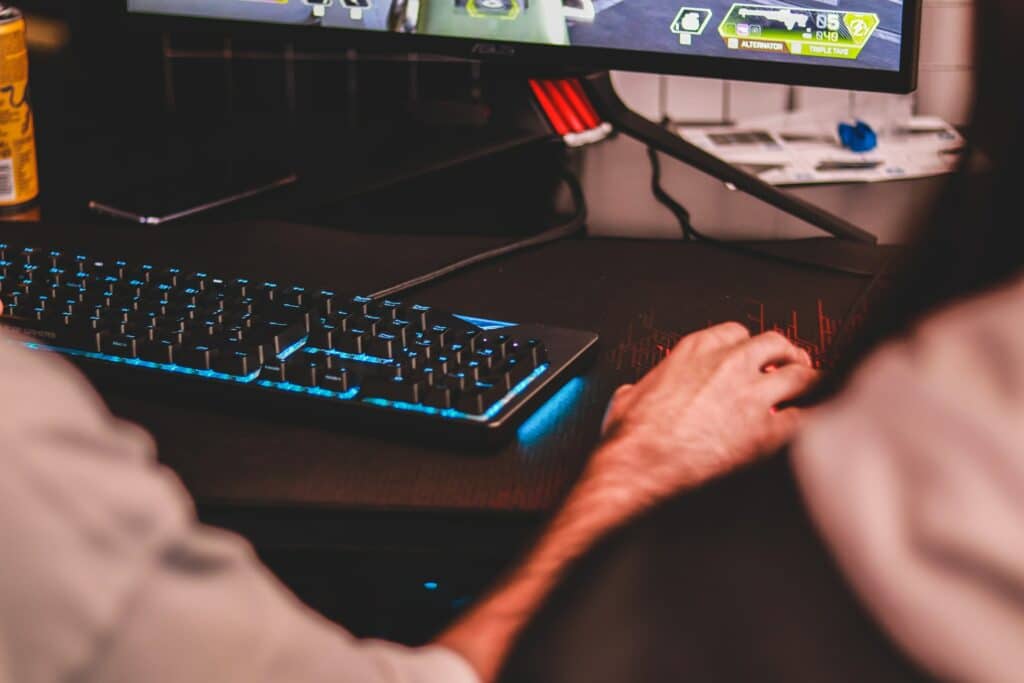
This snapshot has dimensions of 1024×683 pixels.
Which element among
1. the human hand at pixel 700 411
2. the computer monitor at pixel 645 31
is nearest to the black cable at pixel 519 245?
the computer monitor at pixel 645 31

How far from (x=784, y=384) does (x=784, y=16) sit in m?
0.37

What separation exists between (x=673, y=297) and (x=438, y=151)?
0.39 meters

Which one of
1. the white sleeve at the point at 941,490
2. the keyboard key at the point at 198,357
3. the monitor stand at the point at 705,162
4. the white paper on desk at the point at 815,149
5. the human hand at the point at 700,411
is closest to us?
the white sleeve at the point at 941,490

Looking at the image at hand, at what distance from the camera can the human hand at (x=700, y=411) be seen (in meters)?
A: 0.66

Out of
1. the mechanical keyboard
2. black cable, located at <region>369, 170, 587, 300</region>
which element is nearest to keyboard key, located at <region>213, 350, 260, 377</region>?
Answer: the mechanical keyboard

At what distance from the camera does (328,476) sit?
699mm

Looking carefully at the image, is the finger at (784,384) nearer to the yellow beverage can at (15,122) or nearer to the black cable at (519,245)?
the black cable at (519,245)

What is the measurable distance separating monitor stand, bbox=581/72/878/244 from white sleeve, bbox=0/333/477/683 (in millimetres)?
720

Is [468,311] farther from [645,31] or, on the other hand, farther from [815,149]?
[815,149]

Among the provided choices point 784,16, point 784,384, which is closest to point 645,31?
point 784,16

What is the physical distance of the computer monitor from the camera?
3.16ft

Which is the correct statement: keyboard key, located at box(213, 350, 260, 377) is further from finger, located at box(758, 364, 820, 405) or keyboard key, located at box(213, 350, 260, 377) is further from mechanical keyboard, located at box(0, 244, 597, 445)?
finger, located at box(758, 364, 820, 405)

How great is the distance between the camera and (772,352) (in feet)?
2.58

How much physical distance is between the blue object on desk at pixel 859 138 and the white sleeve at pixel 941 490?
1010 mm
